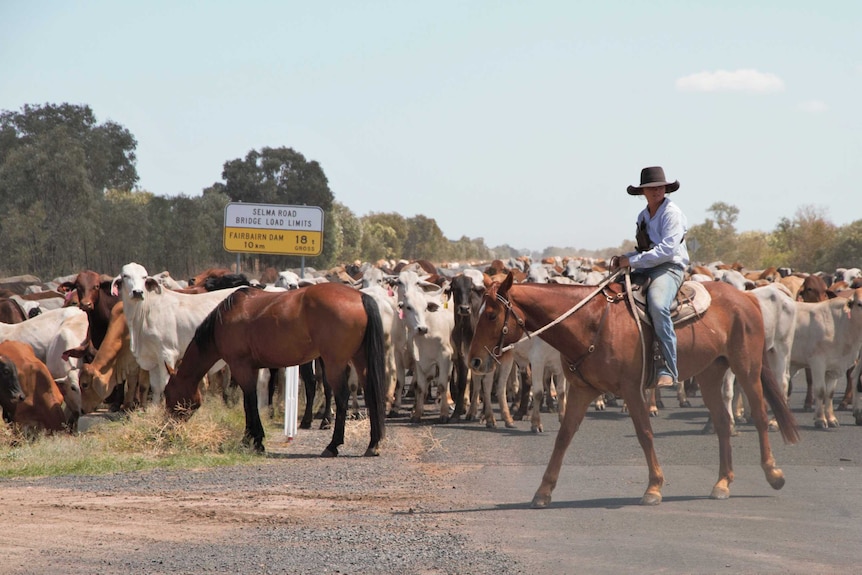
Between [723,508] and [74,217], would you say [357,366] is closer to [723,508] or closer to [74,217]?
[723,508]

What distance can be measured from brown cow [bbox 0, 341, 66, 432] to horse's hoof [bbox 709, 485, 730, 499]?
8713mm

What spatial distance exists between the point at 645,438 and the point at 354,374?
9.65 meters

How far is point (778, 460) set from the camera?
14.0 m

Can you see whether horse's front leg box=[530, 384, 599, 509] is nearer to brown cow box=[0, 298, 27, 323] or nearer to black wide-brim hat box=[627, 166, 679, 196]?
black wide-brim hat box=[627, 166, 679, 196]

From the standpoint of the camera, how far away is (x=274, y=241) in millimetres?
19203

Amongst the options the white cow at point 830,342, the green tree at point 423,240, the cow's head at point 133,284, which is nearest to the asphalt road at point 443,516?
the cow's head at point 133,284

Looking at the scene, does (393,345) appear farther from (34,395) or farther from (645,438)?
(645,438)

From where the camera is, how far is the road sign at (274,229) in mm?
19062

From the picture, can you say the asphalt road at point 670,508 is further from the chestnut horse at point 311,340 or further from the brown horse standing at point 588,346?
the chestnut horse at point 311,340

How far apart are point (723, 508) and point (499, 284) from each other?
8.95 feet

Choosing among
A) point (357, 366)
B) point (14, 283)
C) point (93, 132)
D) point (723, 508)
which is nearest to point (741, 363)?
point (723, 508)

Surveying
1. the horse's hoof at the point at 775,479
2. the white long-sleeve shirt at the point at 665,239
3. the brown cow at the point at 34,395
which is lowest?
the horse's hoof at the point at 775,479

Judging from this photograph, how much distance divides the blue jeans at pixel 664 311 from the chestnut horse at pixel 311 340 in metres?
4.53

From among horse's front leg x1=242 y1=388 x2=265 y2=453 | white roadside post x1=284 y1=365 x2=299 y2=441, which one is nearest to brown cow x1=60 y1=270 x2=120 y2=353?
white roadside post x1=284 y1=365 x2=299 y2=441
